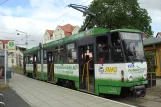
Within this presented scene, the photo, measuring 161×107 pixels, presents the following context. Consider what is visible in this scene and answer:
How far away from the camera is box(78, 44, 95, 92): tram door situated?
450 inches

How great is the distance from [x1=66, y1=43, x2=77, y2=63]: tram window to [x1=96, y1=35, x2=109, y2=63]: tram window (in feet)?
7.54

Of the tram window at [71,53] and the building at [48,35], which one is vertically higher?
the building at [48,35]

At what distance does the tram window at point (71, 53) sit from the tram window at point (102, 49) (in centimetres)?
230

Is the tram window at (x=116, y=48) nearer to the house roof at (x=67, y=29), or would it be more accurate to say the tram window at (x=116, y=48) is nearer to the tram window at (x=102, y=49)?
the tram window at (x=102, y=49)

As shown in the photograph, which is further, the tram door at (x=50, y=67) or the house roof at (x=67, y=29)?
the house roof at (x=67, y=29)

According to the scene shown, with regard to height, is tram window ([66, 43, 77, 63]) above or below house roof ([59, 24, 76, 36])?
below

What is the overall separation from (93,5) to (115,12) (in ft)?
17.2

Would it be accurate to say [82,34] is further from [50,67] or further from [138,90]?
[50,67]

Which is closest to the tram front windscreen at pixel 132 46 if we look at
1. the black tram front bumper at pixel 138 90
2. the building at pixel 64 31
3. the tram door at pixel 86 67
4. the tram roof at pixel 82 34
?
the tram roof at pixel 82 34

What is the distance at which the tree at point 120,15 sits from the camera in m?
35.7

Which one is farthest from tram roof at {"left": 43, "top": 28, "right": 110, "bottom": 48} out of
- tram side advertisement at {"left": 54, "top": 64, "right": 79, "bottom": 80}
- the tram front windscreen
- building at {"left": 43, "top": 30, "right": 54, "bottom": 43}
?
building at {"left": 43, "top": 30, "right": 54, "bottom": 43}

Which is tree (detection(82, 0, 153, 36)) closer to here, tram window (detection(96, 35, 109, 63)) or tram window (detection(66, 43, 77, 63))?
tram window (detection(66, 43, 77, 63))

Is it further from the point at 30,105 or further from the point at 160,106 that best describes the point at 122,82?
the point at 30,105

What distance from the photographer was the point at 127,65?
949 centimetres
